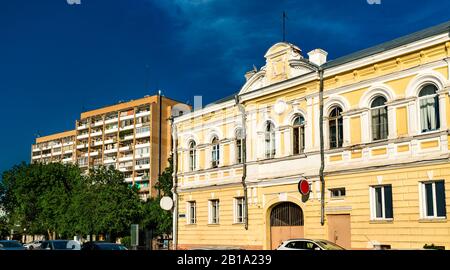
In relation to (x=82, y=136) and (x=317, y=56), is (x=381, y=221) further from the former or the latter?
(x=82, y=136)

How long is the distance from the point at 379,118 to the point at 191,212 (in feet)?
48.9

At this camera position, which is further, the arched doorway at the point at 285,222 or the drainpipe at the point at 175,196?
the drainpipe at the point at 175,196

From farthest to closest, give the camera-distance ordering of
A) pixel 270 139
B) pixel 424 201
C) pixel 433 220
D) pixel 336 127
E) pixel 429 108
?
pixel 270 139
pixel 336 127
pixel 429 108
pixel 424 201
pixel 433 220

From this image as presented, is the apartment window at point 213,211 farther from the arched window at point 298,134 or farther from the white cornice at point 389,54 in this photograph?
the white cornice at point 389,54

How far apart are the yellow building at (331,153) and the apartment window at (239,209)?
2.3 inches

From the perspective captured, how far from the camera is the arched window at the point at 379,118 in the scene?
2239cm

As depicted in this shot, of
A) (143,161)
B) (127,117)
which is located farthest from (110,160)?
(143,161)

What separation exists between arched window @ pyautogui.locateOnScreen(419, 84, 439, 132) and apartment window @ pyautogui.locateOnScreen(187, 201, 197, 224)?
16.3 metres

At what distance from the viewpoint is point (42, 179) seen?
60.3m

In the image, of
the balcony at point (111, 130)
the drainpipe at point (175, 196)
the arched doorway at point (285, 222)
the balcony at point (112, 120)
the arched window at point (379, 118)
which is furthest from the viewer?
the balcony at point (112, 120)

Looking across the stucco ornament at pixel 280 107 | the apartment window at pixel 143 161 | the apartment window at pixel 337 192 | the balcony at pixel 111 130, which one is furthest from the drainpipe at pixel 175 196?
the balcony at pixel 111 130

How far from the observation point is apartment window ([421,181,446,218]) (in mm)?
19997

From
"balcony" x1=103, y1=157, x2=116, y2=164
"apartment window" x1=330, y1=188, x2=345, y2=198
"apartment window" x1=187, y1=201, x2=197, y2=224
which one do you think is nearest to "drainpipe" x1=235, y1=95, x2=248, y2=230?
"apartment window" x1=187, y1=201, x2=197, y2=224

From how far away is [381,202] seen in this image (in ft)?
72.6
